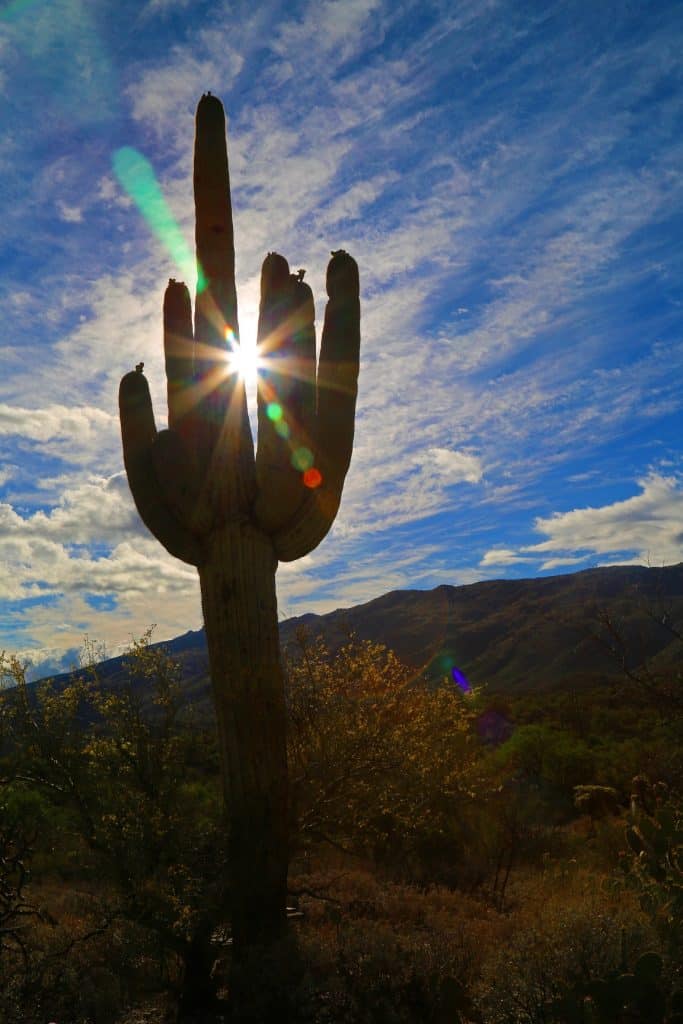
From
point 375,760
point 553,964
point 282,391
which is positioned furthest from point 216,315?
point 553,964

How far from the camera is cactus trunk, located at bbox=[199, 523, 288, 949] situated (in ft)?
18.7

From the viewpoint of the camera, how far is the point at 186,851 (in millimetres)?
6098

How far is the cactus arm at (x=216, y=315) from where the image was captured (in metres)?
6.57

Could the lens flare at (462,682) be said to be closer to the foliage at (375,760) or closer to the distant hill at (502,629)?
the foliage at (375,760)

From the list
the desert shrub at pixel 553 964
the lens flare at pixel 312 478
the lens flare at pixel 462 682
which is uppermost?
the lens flare at pixel 312 478

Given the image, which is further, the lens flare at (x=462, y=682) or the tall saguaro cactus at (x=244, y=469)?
the lens flare at (x=462, y=682)

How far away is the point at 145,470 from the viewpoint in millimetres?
6930

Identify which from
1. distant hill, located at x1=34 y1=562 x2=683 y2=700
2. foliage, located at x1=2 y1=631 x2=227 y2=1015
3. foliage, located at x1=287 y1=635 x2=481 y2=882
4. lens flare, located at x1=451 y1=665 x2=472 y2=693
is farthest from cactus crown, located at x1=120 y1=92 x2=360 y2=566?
distant hill, located at x1=34 y1=562 x2=683 y2=700

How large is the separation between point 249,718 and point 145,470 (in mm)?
2630

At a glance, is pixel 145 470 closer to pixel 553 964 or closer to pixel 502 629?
pixel 553 964

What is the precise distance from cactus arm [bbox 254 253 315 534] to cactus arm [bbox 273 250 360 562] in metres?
0.12

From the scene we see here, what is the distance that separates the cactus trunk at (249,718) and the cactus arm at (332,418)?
39cm

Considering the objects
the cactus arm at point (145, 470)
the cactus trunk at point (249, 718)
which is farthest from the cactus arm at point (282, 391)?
the cactus arm at point (145, 470)

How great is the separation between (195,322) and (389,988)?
234 inches
